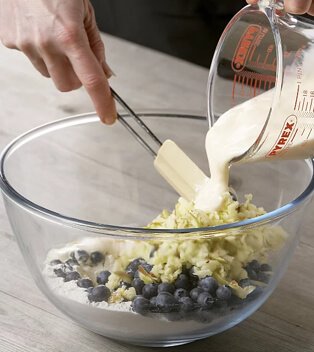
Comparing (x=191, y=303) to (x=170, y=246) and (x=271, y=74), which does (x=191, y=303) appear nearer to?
(x=170, y=246)

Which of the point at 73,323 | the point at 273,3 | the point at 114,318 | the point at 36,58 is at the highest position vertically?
the point at 273,3

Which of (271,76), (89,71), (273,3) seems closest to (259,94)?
(271,76)

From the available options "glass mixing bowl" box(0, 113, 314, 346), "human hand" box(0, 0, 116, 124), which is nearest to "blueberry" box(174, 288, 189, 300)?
"glass mixing bowl" box(0, 113, 314, 346)

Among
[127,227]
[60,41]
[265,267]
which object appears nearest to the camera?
[127,227]

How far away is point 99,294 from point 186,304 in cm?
11

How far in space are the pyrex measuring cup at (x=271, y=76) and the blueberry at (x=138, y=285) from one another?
236 mm

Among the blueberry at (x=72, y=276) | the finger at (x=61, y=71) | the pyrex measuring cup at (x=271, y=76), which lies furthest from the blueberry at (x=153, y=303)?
the finger at (x=61, y=71)

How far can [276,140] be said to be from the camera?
3.48ft

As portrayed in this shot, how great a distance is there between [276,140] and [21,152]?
0.43m

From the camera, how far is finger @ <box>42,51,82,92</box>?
1191mm

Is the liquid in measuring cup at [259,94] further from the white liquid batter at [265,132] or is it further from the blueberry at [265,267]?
the blueberry at [265,267]

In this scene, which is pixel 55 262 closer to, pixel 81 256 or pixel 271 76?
pixel 81 256

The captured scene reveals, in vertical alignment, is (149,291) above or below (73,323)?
above

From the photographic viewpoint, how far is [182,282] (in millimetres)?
1011
